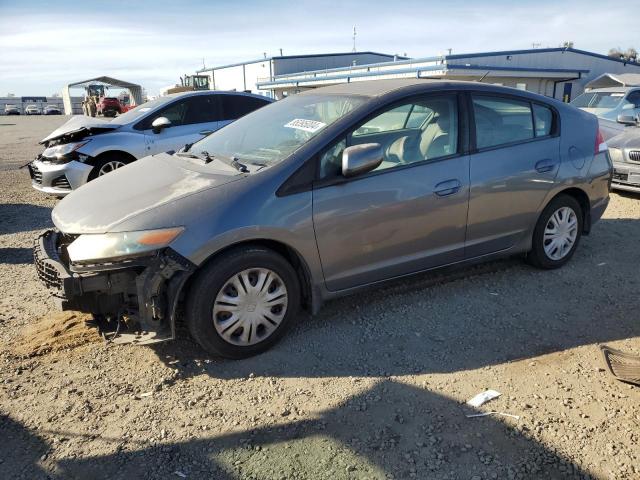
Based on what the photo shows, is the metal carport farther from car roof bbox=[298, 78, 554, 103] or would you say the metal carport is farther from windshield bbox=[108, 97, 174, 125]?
car roof bbox=[298, 78, 554, 103]

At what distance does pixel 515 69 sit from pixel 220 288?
28.3 meters

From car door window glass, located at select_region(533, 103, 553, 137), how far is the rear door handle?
9.6 inches

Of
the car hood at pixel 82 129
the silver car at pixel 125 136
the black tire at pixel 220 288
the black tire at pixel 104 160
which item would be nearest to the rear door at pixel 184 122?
the silver car at pixel 125 136

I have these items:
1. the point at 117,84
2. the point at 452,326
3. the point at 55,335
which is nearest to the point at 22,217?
the point at 55,335

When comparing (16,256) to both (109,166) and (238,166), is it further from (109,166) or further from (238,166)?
(238,166)

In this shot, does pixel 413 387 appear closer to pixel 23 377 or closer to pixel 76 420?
pixel 76 420

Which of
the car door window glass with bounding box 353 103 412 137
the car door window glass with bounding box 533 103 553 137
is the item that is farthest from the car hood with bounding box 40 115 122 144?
the car door window glass with bounding box 533 103 553 137

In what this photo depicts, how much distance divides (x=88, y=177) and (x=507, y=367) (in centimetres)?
634

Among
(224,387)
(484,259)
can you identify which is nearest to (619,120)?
(484,259)

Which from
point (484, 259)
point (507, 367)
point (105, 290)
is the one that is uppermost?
point (105, 290)

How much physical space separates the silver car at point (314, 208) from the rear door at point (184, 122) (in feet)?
12.5

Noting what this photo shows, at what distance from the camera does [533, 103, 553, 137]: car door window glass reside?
4.46 m

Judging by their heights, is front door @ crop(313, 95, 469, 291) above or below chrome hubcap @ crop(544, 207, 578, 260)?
above

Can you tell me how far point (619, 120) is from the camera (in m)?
8.80
